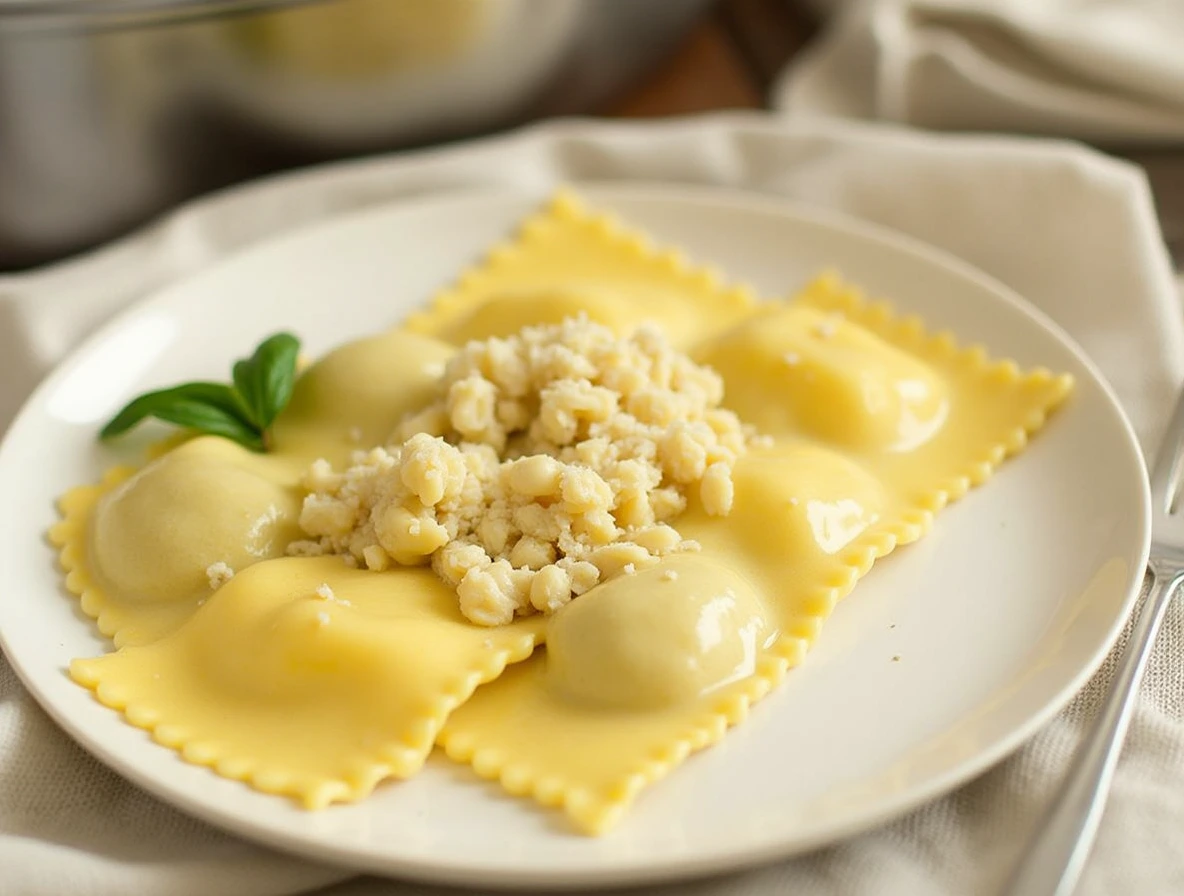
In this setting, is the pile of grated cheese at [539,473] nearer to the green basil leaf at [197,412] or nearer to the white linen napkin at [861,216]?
the green basil leaf at [197,412]

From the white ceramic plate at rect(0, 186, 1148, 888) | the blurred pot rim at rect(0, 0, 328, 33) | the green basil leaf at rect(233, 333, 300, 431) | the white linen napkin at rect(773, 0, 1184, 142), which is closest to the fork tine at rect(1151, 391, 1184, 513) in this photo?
the white ceramic plate at rect(0, 186, 1148, 888)

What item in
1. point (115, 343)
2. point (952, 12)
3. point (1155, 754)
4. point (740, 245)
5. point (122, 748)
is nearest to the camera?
point (122, 748)

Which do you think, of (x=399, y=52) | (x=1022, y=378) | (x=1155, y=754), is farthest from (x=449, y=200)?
(x=1155, y=754)

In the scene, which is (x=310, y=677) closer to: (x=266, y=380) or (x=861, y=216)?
(x=266, y=380)

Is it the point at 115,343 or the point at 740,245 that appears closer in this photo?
the point at 115,343

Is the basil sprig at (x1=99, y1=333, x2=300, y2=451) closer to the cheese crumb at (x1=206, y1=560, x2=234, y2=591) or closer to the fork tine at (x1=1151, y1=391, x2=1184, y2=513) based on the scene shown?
the cheese crumb at (x1=206, y1=560, x2=234, y2=591)

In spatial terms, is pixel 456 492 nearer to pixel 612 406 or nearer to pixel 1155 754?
pixel 612 406
